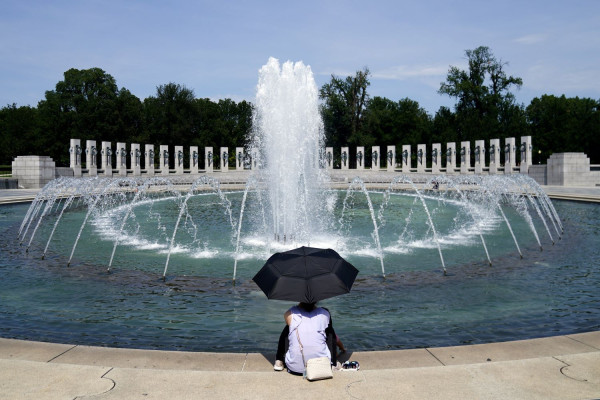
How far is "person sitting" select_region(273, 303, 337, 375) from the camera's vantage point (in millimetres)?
5547

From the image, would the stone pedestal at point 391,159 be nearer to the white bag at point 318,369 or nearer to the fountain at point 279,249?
the fountain at point 279,249

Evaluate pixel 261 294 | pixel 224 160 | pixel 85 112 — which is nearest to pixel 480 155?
pixel 224 160

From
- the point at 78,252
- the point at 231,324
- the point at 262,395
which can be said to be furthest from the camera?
the point at 78,252

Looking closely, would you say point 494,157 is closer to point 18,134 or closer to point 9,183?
point 9,183

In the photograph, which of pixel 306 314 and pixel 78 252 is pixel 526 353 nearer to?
pixel 306 314

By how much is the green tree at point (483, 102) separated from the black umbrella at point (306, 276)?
7699cm

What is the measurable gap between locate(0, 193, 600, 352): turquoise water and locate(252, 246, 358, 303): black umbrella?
154 cm

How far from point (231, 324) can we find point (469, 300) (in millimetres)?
4457

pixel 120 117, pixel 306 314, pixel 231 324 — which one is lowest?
pixel 231 324

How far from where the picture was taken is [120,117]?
3027 inches

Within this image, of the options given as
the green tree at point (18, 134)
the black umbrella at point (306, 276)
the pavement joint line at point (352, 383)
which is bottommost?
the pavement joint line at point (352, 383)

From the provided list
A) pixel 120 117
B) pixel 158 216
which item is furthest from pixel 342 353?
pixel 120 117

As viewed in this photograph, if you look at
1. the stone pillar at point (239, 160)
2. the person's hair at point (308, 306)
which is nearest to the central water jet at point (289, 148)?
the person's hair at point (308, 306)

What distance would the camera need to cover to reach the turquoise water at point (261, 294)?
7664 mm
